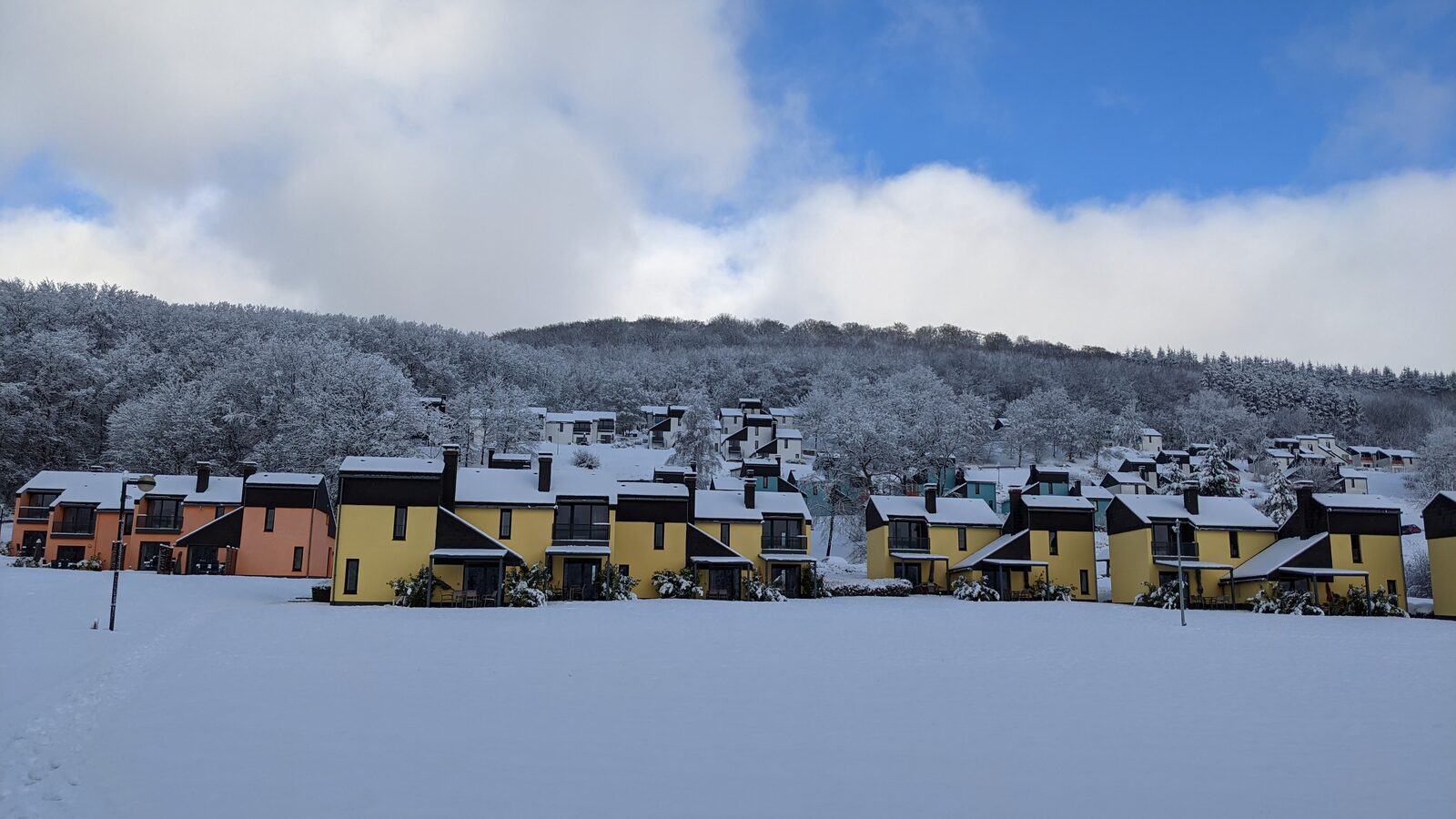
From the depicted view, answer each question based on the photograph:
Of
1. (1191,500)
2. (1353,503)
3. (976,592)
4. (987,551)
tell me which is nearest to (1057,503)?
(987,551)

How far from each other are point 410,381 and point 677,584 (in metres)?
40.5

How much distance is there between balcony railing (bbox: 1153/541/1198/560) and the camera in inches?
1766

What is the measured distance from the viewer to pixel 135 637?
2217 centimetres

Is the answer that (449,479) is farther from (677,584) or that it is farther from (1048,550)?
(1048,550)

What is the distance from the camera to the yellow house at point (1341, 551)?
137 feet

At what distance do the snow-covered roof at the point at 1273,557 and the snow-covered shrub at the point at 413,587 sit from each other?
117ft

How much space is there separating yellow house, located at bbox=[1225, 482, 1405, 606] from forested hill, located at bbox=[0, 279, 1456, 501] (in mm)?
47820

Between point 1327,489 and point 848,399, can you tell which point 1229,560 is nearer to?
point 1327,489

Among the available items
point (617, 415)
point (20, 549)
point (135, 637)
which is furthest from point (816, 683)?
point (617, 415)

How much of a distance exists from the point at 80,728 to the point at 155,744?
4.90ft

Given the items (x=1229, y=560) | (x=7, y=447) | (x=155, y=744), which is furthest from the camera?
(x=7, y=447)

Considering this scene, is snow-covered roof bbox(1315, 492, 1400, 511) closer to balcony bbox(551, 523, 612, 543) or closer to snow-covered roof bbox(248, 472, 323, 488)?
balcony bbox(551, 523, 612, 543)

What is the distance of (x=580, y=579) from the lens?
129ft

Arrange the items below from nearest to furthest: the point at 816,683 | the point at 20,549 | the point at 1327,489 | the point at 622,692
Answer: the point at 622,692 < the point at 816,683 < the point at 20,549 < the point at 1327,489
